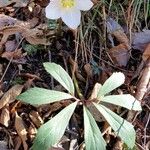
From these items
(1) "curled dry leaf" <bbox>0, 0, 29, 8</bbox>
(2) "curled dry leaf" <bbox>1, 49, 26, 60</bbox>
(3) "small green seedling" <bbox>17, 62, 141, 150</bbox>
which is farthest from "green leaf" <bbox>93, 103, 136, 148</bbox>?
(1) "curled dry leaf" <bbox>0, 0, 29, 8</bbox>

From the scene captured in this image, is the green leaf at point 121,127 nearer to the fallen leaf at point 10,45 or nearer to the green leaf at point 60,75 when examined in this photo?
the green leaf at point 60,75

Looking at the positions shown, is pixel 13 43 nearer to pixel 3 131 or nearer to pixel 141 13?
pixel 3 131

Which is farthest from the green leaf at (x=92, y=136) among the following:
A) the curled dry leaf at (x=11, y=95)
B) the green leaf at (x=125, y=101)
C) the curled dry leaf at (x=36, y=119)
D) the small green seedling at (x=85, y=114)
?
the curled dry leaf at (x=11, y=95)

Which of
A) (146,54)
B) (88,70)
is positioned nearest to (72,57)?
(88,70)

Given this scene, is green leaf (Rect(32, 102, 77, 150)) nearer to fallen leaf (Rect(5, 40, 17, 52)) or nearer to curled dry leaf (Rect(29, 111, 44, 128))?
curled dry leaf (Rect(29, 111, 44, 128))

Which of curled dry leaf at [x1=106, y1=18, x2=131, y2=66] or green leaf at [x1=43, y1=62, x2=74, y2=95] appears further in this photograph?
curled dry leaf at [x1=106, y1=18, x2=131, y2=66]

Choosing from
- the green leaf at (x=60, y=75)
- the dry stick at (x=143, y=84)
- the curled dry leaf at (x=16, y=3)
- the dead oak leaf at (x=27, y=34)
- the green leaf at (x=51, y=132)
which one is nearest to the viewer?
the green leaf at (x=51, y=132)

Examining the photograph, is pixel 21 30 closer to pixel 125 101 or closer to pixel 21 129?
pixel 21 129
